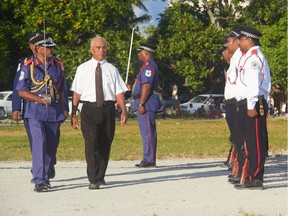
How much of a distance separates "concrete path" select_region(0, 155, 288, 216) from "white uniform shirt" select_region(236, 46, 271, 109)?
3.55ft

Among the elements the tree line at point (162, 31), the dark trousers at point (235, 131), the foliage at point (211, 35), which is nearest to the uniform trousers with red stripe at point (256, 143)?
the dark trousers at point (235, 131)

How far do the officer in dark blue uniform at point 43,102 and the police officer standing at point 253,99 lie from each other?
2111mm

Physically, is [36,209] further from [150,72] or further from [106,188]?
[150,72]

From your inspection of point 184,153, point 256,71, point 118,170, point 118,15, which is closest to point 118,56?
point 118,15

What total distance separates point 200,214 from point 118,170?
4932mm

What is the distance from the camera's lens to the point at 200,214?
8.60m

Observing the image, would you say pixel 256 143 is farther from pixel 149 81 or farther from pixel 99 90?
pixel 149 81

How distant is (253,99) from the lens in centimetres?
1041

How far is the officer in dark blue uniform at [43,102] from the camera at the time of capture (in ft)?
35.3

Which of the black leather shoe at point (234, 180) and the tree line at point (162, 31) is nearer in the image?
the black leather shoe at point (234, 180)

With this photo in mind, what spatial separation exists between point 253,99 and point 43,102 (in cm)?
240

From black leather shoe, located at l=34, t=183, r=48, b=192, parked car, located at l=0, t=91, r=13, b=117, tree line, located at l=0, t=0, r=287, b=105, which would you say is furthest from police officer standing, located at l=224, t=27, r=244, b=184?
parked car, located at l=0, t=91, r=13, b=117

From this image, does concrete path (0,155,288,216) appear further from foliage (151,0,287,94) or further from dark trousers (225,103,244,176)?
foliage (151,0,287,94)

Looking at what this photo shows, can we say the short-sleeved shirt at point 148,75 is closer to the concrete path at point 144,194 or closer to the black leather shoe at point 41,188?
the concrete path at point 144,194
